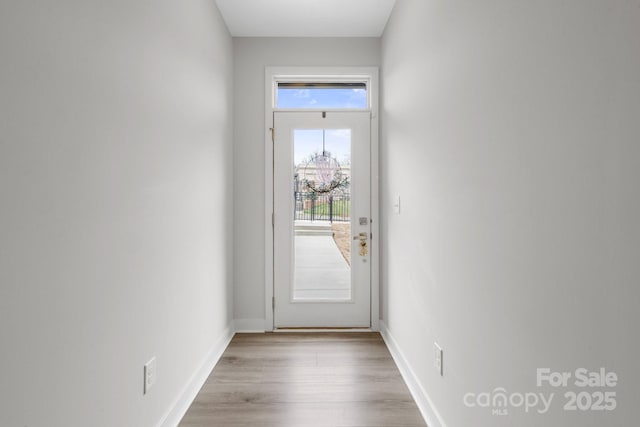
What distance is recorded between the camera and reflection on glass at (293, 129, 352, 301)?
3508mm

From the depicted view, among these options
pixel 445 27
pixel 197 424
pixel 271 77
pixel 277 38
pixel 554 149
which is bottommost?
pixel 197 424

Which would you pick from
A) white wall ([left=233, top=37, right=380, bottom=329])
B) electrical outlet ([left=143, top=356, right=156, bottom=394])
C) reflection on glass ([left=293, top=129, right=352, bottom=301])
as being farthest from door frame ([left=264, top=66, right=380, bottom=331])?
electrical outlet ([left=143, top=356, right=156, bottom=394])

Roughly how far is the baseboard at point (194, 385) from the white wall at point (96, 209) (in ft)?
0.19

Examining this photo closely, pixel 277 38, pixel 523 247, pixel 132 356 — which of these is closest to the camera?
pixel 523 247

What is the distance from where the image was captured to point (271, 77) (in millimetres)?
3455

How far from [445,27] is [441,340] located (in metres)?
1.55

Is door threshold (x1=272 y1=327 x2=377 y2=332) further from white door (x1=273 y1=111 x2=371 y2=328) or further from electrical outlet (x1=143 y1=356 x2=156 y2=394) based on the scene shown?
electrical outlet (x1=143 y1=356 x2=156 y2=394)

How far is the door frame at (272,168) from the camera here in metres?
3.46

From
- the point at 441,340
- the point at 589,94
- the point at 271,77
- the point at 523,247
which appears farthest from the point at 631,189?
the point at 271,77

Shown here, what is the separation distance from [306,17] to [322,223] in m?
1.78

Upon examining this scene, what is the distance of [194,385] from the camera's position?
2318 millimetres

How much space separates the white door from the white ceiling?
2.34ft

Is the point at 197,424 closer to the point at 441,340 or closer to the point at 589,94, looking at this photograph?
the point at 441,340

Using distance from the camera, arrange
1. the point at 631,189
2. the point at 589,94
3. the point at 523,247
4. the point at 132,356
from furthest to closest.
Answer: the point at 132,356
the point at 523,247
the point at 589,94
the point at 631,189
